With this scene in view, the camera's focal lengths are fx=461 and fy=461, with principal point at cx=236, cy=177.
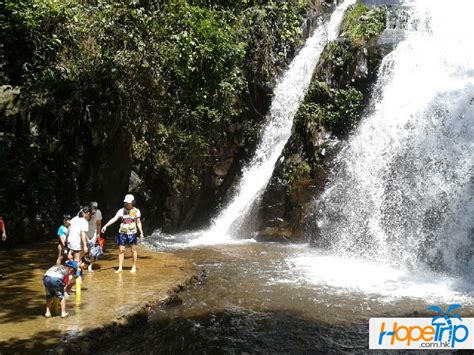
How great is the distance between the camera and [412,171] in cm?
1433

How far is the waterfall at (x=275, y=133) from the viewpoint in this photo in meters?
18.7

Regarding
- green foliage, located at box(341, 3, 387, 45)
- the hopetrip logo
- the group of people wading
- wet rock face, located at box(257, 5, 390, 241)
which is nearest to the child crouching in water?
the group of people wading

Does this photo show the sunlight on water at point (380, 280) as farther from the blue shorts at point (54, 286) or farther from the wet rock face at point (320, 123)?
the blue shorts at point (54, 286)

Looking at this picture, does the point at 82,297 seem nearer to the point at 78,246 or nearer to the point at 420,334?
the point at 78,246

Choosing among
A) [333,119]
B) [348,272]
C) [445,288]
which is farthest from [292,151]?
[445,288]

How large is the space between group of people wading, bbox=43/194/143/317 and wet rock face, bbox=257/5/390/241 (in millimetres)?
7773

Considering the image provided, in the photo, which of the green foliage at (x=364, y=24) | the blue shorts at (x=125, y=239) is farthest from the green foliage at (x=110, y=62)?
the green foliage at (x=364, y=24)

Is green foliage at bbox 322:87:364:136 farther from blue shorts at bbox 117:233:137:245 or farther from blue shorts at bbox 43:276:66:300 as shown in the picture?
blue shorts at bbox 43:276:66:300

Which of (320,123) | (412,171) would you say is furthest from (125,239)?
(320,123)

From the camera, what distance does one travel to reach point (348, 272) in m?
11.7

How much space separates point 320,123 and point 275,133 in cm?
292

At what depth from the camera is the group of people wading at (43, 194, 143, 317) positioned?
6.95 metres

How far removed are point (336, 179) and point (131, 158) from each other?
288 inches

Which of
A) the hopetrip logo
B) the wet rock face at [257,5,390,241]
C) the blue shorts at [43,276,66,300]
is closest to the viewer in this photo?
the hopetrip logo
